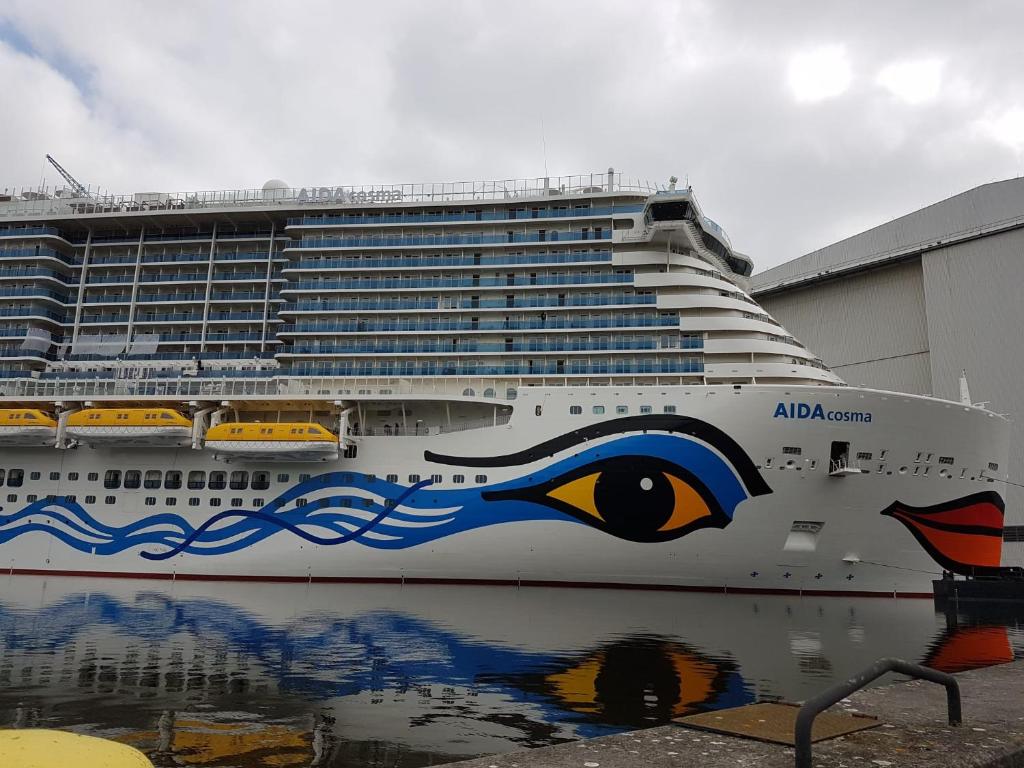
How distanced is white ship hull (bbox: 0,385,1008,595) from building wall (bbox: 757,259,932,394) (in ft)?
61.9

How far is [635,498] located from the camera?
2475cm

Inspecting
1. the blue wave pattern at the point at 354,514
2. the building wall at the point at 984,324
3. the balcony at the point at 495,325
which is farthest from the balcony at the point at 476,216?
the building wall at the point at 984,324

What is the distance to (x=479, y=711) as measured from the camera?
9.97 metres

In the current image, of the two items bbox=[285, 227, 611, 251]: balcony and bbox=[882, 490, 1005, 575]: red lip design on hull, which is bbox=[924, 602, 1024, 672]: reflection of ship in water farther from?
bbox=[285, 227, 611, 251]: balcony

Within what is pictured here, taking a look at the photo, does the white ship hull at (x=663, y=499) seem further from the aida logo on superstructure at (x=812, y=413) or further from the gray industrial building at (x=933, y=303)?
the gray industrial building at (x=933, y=303)

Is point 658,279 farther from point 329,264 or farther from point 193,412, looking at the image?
point 193,412

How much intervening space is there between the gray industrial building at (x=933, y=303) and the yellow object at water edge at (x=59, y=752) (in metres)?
45.4

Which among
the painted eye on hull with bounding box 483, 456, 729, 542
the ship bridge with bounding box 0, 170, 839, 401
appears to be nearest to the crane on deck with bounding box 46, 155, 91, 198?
the ship bridge with bounding box 0, 170, 839, 401

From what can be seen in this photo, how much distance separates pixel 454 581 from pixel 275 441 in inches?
339

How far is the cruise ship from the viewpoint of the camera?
24.6m

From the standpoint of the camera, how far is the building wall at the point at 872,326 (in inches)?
1721

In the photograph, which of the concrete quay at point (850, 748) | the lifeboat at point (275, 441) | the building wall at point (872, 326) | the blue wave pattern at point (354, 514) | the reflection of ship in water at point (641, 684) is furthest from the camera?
the building wall at point (872, 326)

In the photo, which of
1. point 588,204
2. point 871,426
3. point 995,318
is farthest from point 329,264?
point 995,318

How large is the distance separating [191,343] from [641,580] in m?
23.7
